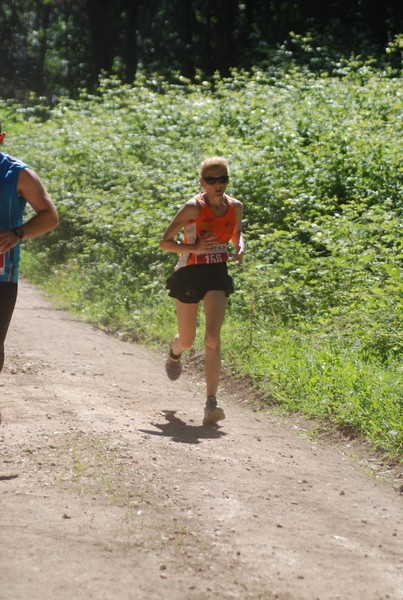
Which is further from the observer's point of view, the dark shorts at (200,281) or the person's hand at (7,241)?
the dark shorts at (200,281)

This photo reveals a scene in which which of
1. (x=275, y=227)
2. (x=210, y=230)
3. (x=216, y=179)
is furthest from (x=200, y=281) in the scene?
(x=275, y=227)

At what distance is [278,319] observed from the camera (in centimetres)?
1034

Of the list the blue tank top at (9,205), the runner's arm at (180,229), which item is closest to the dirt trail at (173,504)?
the blue tank top at (9,205)

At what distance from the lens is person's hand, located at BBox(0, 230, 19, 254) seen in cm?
559

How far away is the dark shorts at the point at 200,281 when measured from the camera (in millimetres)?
7480

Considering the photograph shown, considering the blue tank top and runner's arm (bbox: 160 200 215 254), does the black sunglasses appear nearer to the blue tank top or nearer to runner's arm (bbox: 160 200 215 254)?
runner's arm (bbox: 160 200 215 254)

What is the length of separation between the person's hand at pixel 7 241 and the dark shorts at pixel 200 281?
6.83ft

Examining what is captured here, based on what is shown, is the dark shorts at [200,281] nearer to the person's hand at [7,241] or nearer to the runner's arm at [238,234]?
the runner's arm at [238,234]

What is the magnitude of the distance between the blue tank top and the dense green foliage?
9.03ft

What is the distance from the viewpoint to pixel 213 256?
746 cm

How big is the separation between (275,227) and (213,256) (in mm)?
5657

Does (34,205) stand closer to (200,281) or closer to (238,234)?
(200,281)

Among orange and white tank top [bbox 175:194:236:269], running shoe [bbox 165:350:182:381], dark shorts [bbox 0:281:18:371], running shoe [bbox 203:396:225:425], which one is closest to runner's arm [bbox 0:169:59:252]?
dark shorts [bbox 0:281:18:371]

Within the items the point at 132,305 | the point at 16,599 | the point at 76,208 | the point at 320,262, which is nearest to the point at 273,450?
the point at 16,599
